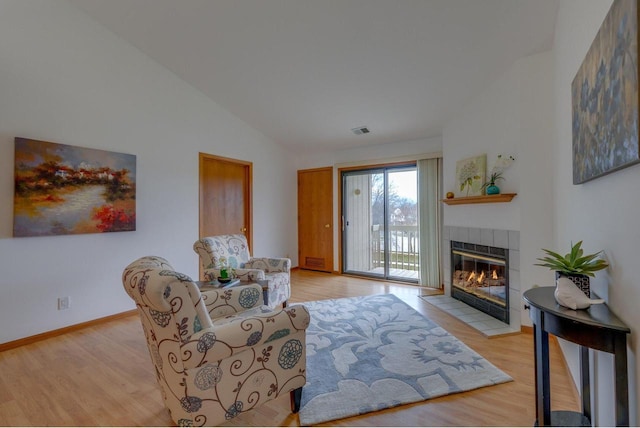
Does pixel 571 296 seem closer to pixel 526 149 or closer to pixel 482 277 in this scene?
pixel 526 149

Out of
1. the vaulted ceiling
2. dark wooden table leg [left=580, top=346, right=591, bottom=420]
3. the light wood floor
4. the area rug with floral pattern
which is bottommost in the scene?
the light wood floor

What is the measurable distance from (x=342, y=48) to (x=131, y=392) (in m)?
3.27

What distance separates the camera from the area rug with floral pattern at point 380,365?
1791mm

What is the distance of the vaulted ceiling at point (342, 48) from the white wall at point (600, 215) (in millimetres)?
518

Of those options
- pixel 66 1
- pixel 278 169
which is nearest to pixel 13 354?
Result: pixel 66 1

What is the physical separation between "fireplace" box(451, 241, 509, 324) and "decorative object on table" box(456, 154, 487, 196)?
0.65 meters

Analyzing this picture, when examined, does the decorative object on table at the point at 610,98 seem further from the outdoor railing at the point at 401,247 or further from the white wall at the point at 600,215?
the outdoor railing at the point at 401,247

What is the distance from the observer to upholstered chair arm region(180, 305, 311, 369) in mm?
1329


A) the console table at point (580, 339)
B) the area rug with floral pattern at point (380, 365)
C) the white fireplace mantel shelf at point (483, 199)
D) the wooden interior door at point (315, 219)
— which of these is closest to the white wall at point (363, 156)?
the wooden interior door at point (315, 219)

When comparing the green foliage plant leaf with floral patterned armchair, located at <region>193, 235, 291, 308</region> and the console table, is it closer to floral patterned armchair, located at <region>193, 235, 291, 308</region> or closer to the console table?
the console table

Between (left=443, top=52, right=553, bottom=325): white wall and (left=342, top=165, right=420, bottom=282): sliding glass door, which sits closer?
(left=443, top=52, right=553, bottom=325): white wall

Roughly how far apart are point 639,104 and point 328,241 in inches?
188

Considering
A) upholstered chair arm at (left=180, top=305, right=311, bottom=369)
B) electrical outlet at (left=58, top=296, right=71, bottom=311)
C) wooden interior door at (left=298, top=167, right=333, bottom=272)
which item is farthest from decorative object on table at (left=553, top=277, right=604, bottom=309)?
wooden interior door at (left=298, top=167, right=333, bottom=272)

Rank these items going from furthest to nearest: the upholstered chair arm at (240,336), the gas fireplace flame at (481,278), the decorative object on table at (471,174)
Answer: the gas fireplace flame at (481,278)
the decorative object on table at (471,174)
the upholstered chair arm at (240,336)
